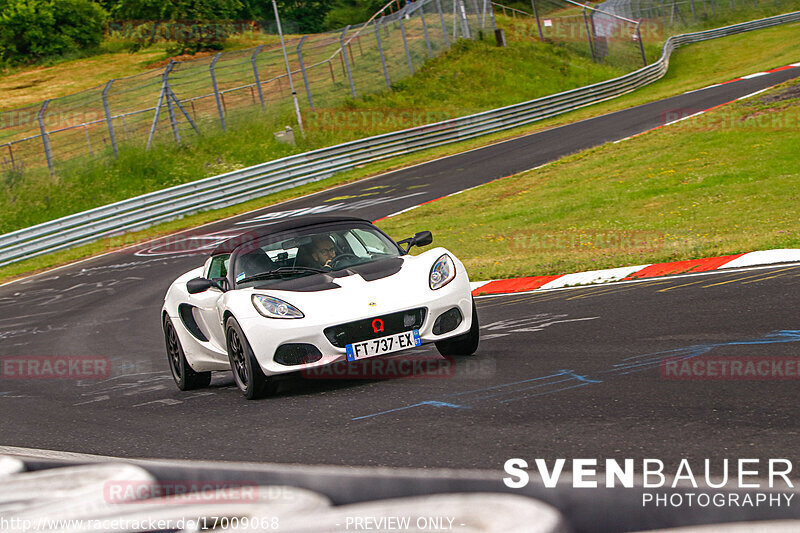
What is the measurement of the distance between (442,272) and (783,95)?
2102cm

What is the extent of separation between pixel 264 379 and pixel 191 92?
28.4 meters

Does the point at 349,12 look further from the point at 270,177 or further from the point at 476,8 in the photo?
the point at 270,177

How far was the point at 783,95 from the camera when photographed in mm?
24734

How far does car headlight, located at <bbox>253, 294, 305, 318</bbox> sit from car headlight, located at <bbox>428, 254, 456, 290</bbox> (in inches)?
41.7

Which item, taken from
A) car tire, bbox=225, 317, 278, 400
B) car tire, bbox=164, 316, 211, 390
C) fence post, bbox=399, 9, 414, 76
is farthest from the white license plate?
fence post, bbox=399, 9, 414, 76

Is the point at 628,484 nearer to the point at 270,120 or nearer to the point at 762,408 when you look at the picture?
the point at 762,408

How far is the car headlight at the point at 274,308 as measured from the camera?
652 cm

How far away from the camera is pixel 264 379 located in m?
6.55

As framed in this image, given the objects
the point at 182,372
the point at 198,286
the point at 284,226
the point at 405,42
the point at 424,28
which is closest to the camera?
the point at 198,286

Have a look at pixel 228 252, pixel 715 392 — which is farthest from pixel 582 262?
pixel 715 392

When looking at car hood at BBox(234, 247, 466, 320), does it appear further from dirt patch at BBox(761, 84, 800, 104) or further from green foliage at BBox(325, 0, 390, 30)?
green foliage at BBox(325, 0, 390, 30)

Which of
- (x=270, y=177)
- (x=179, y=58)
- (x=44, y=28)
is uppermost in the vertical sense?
(x=44, y=28)

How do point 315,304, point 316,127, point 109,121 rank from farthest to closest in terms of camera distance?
point 316,127 → point 109,121 → point 315,304

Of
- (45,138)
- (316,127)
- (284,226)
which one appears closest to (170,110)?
(45,138)
